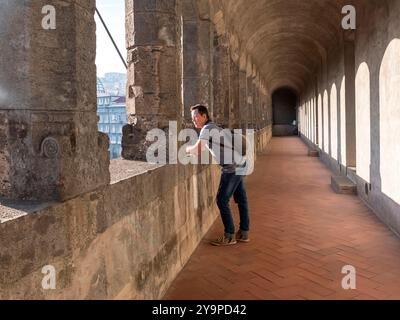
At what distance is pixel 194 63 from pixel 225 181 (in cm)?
171

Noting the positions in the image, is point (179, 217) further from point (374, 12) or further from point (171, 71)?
point (374, 12)

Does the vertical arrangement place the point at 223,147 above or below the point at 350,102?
below

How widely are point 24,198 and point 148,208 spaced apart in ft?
3.89

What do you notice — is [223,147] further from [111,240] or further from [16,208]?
[16,208]

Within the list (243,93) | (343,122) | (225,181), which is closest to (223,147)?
(225,181)

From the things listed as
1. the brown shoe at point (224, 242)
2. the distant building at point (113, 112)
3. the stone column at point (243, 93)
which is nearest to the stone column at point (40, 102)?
the brown shoe at point (224, 242)

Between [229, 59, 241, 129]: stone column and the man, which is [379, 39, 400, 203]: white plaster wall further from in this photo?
[229, 59, 241, 129]: stone column

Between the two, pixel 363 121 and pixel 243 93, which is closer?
pixel 363 121

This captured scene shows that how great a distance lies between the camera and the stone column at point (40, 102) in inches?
74.0

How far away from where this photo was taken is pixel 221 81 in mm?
7250

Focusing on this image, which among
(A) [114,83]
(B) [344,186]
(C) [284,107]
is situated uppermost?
(A) [114,83]

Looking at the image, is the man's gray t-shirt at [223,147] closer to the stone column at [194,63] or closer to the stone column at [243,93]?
the stone column at [194,63]

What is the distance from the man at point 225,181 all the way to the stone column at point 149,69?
44 centimetres

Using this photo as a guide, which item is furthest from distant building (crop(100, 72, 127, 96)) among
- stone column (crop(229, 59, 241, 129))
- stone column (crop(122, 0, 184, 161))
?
stone column (crop(122, 0, 184, 161))
